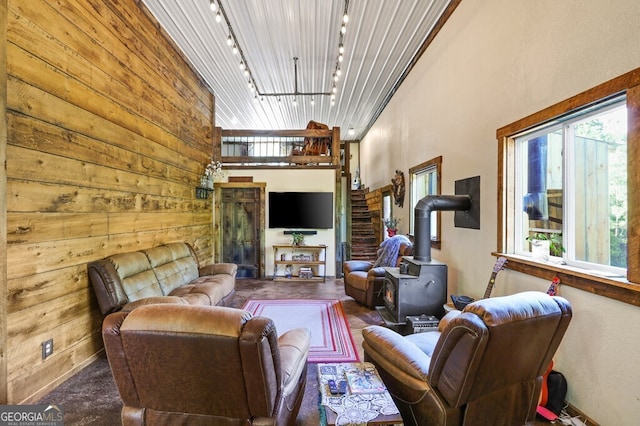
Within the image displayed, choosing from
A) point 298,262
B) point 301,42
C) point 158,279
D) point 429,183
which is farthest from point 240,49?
point 298,262

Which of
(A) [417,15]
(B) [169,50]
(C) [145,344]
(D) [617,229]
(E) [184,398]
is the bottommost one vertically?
(E) [184,398]

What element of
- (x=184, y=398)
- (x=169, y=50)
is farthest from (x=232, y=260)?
(x=184, y=398)

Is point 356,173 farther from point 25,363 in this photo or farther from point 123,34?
point 25,363

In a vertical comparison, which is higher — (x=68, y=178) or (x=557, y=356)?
(x=68, y=178)

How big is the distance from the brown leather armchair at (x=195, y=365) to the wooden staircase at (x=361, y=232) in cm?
621

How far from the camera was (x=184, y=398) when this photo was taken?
4.53 feet

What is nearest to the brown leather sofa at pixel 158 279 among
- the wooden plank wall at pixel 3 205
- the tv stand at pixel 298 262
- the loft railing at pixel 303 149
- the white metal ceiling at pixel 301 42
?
the wooden plank wall at pixel 3 205

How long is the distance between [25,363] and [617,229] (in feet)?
13.8

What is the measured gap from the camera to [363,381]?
1.56 meters

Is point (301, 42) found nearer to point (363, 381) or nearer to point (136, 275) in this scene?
point (136, 275)

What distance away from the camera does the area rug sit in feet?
9.66

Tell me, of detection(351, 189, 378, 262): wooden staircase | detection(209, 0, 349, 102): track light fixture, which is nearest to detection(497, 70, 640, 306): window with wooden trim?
detection(209, 0, 349, 102): track light fixture

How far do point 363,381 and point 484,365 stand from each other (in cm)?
61

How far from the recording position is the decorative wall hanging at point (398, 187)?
19.0 ft
